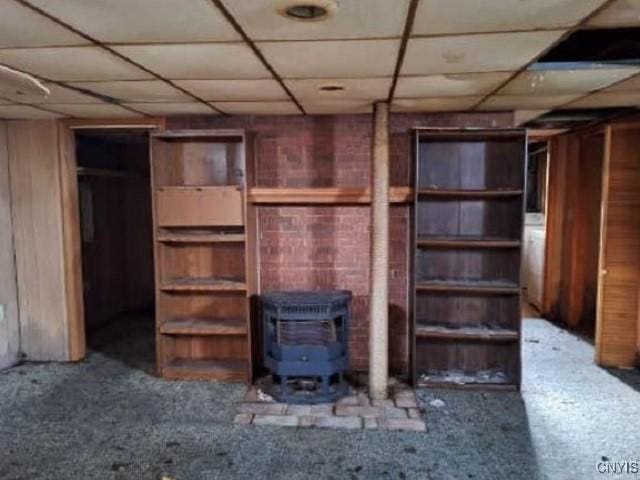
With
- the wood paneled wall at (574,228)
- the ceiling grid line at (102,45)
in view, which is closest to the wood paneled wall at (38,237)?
the ceiling grid line at (102,45)

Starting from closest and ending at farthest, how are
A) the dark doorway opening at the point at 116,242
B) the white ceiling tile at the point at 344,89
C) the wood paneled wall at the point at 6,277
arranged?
the white ceiling tile at the point at 344,89, the wood paneled wall at the point at 6,277, the dark doorway opening at the point at 116,242

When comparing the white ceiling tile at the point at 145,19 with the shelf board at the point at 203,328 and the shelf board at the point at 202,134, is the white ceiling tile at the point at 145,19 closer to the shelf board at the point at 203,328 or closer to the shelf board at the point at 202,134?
the shelf board at the point at 202,134

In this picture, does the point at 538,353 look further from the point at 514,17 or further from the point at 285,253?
the point at 514,17

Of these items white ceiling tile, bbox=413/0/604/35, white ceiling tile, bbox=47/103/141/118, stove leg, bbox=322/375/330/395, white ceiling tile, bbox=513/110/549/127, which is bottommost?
stove leg, bbox=322/375/330/395

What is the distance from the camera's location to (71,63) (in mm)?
2238

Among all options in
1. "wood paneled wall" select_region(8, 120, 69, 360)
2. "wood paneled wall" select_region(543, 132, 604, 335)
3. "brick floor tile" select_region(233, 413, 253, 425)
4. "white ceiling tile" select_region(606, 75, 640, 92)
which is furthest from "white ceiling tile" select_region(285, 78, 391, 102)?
"wood paneled wall" select_region(543, 132, 604, 335)

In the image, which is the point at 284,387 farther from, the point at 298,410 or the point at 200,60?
the point at 200,60

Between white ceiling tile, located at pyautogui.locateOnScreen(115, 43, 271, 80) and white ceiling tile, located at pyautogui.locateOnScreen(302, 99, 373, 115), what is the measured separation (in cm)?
75

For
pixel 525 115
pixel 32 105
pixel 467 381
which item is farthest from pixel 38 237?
pixel 525 115

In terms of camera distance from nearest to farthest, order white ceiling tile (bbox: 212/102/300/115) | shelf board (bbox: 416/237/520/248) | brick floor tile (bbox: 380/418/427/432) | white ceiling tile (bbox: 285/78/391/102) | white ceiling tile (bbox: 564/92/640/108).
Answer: white ceiling tile (bbox: 285/78/391/102) < brick floor tile (bbox: 380/418/427/432) < white ceiling tile (bbox: 564/92/640/108) < white ceiling tile (bbox: 212/102/300/115) < shelf board (bbox: 416/237/520/248)

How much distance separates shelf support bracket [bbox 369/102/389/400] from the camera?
10.2ft

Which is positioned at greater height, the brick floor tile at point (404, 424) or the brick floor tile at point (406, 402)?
the brick floor tile at point (406, 402)

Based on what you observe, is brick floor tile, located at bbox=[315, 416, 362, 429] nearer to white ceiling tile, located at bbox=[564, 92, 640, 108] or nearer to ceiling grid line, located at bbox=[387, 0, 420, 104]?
ceiling grid line, located at bbox=[387, 0, 420, 104]

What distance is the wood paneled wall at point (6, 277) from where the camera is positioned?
383 cm
